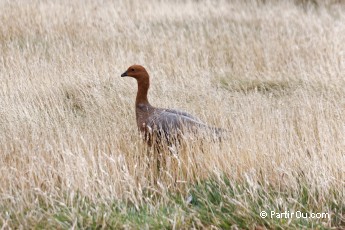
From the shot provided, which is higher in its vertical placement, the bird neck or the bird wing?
the bird neck

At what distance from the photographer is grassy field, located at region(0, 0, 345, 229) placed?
429cm

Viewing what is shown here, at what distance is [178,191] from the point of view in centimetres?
470

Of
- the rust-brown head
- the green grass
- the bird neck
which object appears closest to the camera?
the green grass

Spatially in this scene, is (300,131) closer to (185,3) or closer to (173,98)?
(173,98)

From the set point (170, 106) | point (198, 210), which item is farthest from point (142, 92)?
point (198, 210)

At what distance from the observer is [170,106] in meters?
7.05

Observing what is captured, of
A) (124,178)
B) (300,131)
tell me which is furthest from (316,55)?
(124,178)

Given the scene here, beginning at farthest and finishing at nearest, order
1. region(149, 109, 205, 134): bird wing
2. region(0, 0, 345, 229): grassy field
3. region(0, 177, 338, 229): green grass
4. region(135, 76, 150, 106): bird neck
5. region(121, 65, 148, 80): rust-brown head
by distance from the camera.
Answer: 1. region(121, 65, 148, 80): rust-brown head
2. region(135, 76, 150, 106): bird neck
3. region(149, 109, 205, 134): bird wing
4. region(0, 0, 345, 229): grassy field
5. region(0, 177, 338, 229): green grass

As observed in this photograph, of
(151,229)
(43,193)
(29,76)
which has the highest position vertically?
(29,76)

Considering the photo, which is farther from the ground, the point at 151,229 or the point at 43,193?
the point at 43,193

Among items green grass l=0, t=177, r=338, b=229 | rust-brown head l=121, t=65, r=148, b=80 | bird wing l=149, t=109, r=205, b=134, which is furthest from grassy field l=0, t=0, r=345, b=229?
rust-brown head l=121, t=65, r=148, b=80

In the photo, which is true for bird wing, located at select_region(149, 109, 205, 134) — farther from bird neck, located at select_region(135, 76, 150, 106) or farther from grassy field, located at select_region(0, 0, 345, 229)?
bird neck, located at select_region(135, 76, 150, 106)

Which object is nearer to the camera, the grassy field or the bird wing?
the grassy field

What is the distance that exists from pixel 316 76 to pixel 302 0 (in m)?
7.96
